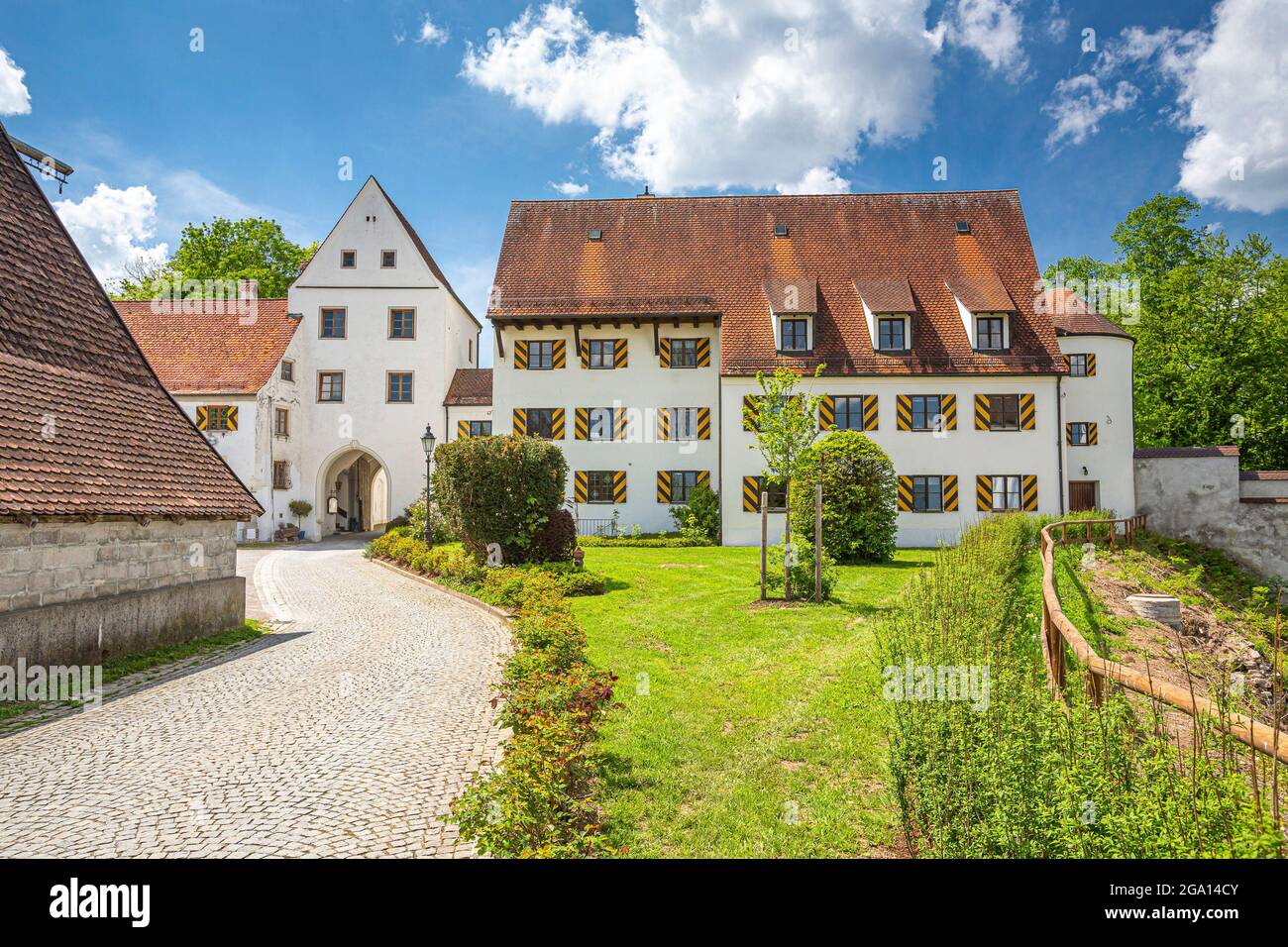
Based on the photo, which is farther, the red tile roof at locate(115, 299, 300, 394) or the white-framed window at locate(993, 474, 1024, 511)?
the red tile roof at locate(115, 299, 300, 394)

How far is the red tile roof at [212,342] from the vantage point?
29.6 m

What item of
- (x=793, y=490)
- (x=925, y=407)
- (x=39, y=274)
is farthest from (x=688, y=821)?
(x=925, y=407)

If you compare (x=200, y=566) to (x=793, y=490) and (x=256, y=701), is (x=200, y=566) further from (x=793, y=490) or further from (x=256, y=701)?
(x=793, y=490)

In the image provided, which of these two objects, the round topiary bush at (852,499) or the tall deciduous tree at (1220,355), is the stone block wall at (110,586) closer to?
the round topiary bush at (852,499)

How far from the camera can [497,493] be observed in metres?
16.4

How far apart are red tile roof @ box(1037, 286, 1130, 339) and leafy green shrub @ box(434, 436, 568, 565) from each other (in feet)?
67.2

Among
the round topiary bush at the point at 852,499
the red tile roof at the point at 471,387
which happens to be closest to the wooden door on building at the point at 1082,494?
the round topiary bush at the point at 852,499

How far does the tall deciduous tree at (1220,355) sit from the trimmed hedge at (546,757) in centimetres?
3311

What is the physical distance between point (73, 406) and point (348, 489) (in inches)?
1090

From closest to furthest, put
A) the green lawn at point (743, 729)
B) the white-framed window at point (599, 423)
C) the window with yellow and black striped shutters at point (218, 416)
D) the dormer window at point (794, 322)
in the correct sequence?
the green lawn at point (743, 729), the dormer window at point (794, 322), the white-framed window at point (599, 423), the window with yellow and black striped shutters at point (218, 416)

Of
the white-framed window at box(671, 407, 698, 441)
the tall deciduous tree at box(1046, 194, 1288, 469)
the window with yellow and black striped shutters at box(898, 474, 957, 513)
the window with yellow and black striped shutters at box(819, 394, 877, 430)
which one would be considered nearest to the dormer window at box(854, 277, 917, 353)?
the window with yellow and black striped shutters at box(819, 394, 877, 430)

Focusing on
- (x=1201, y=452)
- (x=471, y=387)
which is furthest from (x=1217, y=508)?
(x=471, y=387)

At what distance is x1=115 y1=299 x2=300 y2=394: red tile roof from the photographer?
2961 centimetres

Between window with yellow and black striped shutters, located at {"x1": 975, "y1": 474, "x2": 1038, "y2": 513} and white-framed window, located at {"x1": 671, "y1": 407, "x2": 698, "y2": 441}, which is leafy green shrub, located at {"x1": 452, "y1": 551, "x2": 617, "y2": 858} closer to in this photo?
white-framed window, located at {"x1": 671, "y1": 407, "x2": 698, "y2": 441}
